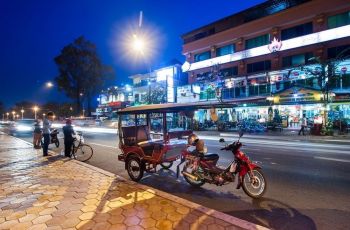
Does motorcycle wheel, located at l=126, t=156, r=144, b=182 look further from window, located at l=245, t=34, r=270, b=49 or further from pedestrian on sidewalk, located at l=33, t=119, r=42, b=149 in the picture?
window, located at l=245, t=34, r=270, b=49

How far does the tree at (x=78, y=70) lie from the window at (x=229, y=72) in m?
28.8

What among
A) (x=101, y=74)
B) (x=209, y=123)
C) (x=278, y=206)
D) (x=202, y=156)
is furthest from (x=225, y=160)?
(x=101, y=74)

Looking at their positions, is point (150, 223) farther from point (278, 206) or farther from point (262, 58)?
point (262, 58)

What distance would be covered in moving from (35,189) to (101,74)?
5135cm

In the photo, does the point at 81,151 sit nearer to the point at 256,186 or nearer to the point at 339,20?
the point at 256,186

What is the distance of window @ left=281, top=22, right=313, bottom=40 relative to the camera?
30.1 meters

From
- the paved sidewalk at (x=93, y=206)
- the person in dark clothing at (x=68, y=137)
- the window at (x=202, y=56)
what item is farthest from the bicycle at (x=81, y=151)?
the window at (x=202, y=56)

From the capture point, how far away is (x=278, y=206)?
5297 millimetres

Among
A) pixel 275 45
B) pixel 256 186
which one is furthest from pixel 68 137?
pixel 275 45

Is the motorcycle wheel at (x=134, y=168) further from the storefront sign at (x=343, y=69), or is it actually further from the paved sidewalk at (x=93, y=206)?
the storefront sign at (x=343, y=69)

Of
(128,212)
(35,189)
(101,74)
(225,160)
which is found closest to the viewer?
(128,212)

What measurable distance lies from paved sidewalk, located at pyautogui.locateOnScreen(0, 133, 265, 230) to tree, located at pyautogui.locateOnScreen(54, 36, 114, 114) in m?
48.8

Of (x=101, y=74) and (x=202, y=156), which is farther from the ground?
(x=101, y=74)

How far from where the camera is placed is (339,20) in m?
27.5
